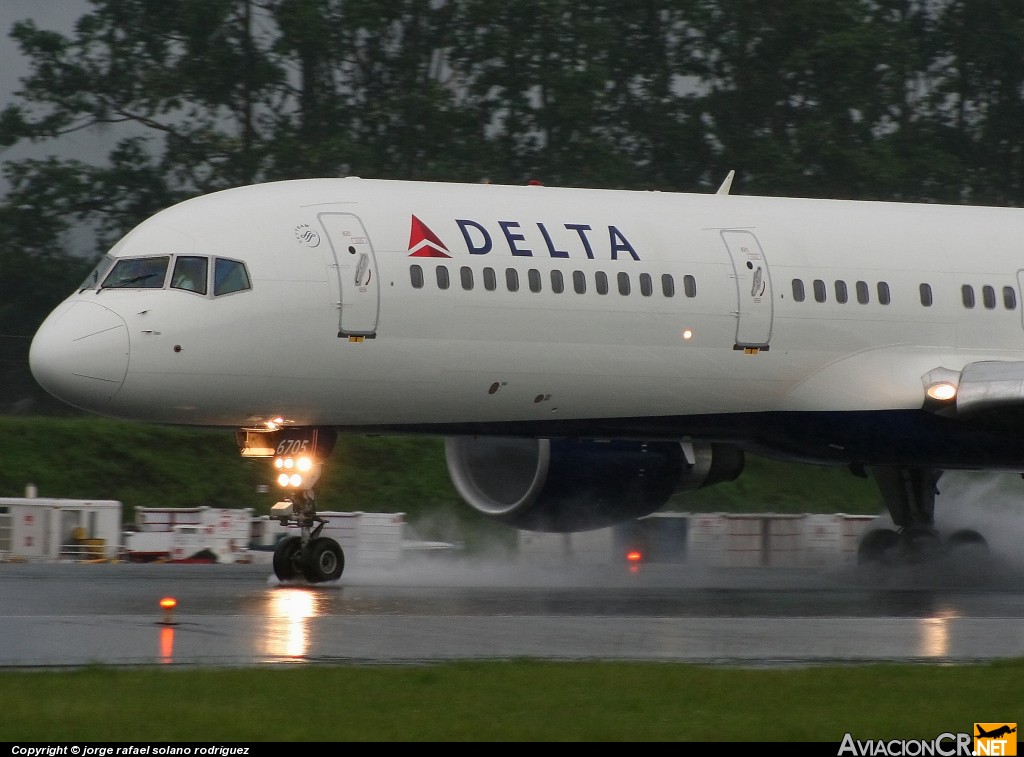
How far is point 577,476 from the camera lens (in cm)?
2250

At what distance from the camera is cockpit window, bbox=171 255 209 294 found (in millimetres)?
18469

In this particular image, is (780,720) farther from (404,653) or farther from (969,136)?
(969,136)

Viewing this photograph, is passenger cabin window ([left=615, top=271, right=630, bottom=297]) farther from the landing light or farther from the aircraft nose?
the aircraft nose

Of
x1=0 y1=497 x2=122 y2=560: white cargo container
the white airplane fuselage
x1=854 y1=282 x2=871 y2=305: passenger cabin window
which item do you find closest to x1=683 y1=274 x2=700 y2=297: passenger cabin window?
the white airplane fuselage

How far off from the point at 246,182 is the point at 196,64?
5.23 metres

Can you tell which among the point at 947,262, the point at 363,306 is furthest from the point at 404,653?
the point at 947,262

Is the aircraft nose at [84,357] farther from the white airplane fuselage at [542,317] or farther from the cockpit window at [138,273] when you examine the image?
the cockpit window at [138,273]

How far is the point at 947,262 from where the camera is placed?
2238 centimetres

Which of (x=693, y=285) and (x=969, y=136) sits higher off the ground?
(x=969, y=136)

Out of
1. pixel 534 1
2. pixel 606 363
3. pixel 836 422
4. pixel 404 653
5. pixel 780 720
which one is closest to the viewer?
pixel 780 720

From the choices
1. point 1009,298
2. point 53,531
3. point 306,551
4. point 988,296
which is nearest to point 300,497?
point 306,551

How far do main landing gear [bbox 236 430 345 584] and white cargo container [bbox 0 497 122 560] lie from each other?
388 inches

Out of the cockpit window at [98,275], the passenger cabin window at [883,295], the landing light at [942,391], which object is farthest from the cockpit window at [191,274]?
the landing light at [942,391]

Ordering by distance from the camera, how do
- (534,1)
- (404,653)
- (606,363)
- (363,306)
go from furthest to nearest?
(534,1) → (606,363) → (363,306) → (404,653)
